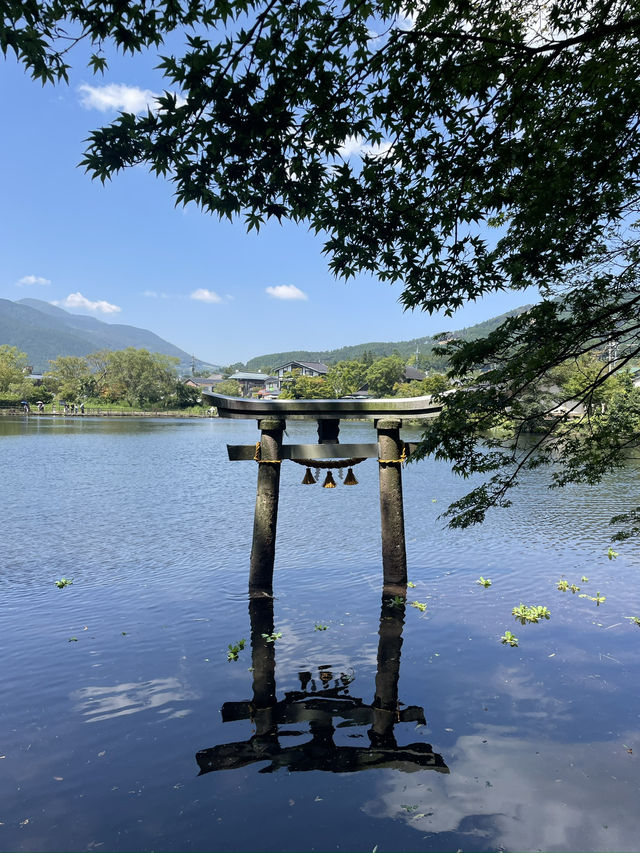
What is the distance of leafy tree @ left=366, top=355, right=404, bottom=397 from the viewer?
91562 mm

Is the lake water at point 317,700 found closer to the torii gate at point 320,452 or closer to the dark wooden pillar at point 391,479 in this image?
the torii gate at point 320,452

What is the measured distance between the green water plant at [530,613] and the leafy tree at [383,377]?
80099 millimetres

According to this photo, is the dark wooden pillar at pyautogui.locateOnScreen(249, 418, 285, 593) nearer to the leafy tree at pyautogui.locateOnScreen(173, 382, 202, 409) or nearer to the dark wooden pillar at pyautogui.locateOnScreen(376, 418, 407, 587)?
the dark wooden pillar at pyautogui.locateOnScreen(376, 418, 407, 587)

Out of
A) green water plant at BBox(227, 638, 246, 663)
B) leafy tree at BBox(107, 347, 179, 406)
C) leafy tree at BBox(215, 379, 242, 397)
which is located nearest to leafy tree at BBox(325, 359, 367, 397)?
leafy tree at BBox(107, 347, 179, 406)

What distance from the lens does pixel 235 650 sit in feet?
28.8

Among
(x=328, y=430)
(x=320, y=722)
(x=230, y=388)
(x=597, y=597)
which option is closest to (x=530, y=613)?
(x=597, y=597)

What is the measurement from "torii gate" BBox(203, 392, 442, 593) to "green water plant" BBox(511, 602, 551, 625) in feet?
7.36

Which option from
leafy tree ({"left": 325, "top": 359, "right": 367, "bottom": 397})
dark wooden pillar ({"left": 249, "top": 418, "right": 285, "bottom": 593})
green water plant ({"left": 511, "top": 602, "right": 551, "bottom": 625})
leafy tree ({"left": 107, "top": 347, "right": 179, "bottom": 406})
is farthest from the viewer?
leafy tree ({"left": 107, "top": 347, "right": 179, "bottom": 406})

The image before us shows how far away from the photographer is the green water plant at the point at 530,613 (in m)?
9.98

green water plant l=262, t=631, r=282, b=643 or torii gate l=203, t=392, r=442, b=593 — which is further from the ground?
torii gate l=203, t=392, r=442, b=593

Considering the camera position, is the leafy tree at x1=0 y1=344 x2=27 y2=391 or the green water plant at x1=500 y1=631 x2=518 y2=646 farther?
the leafy tree at x1=0 y1=344 x2=27 y2=391

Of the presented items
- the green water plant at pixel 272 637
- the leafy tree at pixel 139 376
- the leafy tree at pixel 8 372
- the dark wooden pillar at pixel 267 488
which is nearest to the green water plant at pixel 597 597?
the green water plant at pixel 272 637

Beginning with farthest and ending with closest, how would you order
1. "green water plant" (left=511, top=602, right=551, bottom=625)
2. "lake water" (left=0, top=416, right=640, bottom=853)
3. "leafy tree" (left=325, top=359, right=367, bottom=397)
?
"leafy tree" (left=325, top=359, right=367, bottom=397)
"green water plant" (left=511, top=602, right=551, bottom=625)
"lake water" (left=0, top=416, right=640, bottom=853)

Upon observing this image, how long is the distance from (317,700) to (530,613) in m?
4.86
